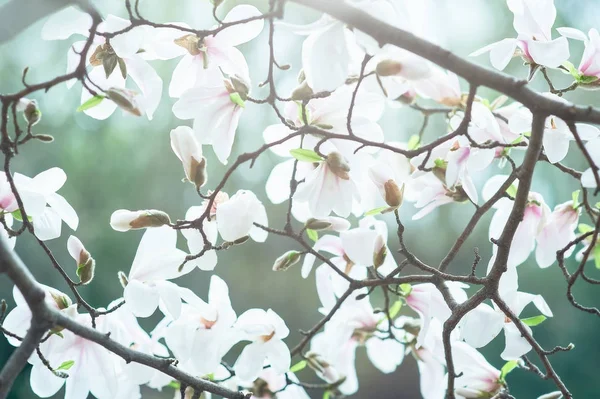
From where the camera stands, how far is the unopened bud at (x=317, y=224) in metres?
0.60

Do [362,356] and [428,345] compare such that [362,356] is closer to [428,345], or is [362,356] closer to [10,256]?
[428,345]

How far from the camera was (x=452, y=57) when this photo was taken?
38 centimetres

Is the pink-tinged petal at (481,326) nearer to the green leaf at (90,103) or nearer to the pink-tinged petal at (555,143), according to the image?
the pink-tinged petal at (555,143)

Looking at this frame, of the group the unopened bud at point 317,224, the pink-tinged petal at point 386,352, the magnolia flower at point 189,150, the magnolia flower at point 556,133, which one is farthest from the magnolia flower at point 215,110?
the pink-tinged petal at point 386,352

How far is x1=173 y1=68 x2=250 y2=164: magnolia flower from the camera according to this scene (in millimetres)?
525

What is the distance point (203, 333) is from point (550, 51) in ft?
1.23

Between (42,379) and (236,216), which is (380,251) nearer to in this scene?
(236,216)

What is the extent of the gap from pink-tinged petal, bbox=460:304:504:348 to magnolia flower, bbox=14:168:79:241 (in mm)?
343

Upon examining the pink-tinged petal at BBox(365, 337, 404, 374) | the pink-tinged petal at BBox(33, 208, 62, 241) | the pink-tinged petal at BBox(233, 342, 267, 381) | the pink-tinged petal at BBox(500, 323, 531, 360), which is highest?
the pink-tinged petal at BBox(33, 208, 62, 241)

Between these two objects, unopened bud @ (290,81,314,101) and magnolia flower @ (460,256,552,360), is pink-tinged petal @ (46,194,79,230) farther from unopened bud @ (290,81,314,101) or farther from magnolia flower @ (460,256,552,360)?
magnolia flower @ (460,256,552,360)

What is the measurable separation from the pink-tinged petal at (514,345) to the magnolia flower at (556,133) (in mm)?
160

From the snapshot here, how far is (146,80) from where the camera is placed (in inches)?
21.1

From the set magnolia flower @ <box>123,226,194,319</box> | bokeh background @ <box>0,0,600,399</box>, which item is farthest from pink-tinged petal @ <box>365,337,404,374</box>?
bokeh background @ <box>0,0,600,399</box>

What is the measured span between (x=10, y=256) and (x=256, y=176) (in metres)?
2.63
